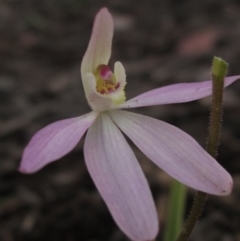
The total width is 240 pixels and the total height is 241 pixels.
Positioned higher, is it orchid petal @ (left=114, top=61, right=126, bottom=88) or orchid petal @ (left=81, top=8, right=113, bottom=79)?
orchid petal @ (left=81, top=8, right=113, bottom=79)

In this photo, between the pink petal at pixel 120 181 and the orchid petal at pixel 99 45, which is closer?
the pink petal at pixel 120 181

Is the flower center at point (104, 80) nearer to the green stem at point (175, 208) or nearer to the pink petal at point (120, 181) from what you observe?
the pink petal at point (120, 181)

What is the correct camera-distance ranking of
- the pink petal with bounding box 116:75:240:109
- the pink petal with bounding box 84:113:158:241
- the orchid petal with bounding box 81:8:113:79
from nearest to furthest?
the pink petal with bounding box 84:113:158:241, the pink petal with bounding box 116:75:240:109, the orchid petal with bounding box 81:8:113:79

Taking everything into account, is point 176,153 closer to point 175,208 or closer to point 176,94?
point 176,94

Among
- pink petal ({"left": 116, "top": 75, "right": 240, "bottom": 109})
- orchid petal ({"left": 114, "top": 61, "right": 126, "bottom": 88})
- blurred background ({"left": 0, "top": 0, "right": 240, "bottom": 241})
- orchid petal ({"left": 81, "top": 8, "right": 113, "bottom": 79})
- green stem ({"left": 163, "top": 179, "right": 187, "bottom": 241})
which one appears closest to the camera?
pink petal ({"left": 116, "top": 75, "right": 240, "bottom": 109})

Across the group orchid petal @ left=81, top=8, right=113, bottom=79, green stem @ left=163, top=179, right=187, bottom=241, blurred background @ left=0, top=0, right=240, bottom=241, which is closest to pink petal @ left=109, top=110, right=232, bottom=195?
orchid petal @ left=81, top=8, right=113, bottom=79

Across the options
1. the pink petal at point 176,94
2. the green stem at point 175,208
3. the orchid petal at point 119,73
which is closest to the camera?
the pink petal at point 176,94

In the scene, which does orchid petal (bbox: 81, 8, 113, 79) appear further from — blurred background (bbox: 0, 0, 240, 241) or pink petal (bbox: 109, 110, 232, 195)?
blurred background (bbox: 0, 0, 240, 241)

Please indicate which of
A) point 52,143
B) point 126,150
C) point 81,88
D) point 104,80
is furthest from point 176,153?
point 81,88

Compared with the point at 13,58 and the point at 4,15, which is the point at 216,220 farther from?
the point at 4,15

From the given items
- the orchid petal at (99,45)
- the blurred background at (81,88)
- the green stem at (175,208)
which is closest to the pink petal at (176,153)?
the orchid petal at (99,45)
